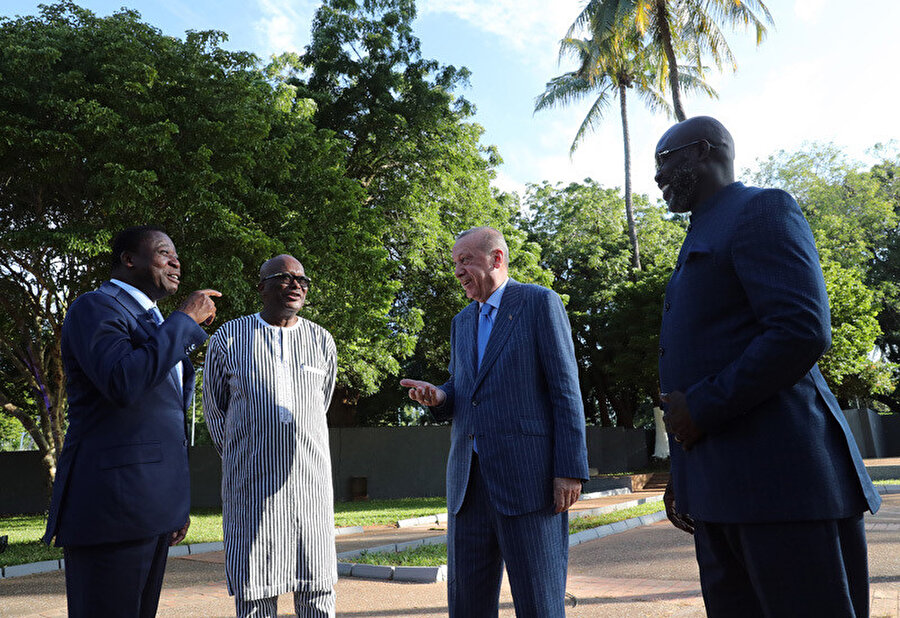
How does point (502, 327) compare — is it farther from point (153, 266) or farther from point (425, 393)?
point (153, 266)

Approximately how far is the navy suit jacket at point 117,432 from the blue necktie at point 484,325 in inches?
51.9

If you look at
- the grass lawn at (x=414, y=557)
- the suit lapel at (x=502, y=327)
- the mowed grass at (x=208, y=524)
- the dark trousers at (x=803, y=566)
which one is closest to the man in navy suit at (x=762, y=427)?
the dark trousers at (x=803, y=566)

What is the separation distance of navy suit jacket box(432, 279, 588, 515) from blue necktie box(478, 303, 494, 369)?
71mm

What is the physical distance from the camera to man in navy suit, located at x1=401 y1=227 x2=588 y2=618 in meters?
3.15

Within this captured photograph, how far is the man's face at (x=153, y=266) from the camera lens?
10.3 ft

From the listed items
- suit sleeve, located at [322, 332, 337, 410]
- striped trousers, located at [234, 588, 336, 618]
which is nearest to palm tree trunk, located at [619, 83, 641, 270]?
suit sleeve, located at [322, 332, 337, 410]

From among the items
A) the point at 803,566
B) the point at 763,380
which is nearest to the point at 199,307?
the point at 763,380

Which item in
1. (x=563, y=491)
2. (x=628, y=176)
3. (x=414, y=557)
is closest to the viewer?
(x=563, y=491)

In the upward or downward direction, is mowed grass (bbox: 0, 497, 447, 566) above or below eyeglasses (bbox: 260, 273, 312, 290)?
below

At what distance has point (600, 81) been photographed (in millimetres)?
29188

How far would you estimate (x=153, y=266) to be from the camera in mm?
3164

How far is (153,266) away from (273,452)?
0.97m

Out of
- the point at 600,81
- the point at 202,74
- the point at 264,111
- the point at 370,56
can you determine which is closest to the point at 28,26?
the point at 202,74

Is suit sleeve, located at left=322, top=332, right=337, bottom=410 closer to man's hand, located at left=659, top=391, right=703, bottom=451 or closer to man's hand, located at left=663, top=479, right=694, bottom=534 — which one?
man's hand, located at left=663, top=479, right=694, bottom=534
